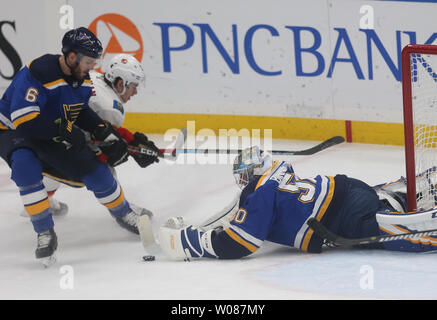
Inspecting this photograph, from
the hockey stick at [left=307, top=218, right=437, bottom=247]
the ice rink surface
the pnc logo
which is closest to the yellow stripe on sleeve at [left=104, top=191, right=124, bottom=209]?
the ice rink surface

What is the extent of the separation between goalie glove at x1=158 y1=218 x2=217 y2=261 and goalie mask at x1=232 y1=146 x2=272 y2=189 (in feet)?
0.90

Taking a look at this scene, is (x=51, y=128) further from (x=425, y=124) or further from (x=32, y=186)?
(x=425, y=124)

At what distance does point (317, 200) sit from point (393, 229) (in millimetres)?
314

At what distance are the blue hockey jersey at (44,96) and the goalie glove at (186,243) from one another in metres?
0.70

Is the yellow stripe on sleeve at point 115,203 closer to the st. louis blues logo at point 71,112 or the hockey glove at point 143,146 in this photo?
the hockey glove at point 143,146

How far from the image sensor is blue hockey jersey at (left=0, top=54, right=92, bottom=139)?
345 cm

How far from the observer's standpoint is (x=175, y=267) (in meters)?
3.32

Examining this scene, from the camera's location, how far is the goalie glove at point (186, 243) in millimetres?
3326

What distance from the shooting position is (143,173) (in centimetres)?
501

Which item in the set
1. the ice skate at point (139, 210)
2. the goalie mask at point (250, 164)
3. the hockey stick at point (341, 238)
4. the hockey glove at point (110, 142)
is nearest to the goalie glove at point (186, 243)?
the goalie mask at point (250, 164)

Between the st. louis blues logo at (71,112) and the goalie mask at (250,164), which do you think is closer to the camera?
the goalie mask at (250,164)

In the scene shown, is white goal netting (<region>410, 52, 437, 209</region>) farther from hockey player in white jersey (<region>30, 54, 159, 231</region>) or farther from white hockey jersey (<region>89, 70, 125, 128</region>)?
white hockey jersey (<region>89, 70, 125, 128</region>)
